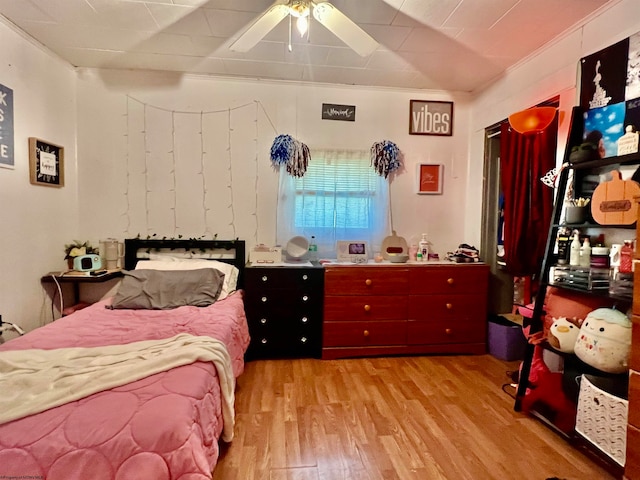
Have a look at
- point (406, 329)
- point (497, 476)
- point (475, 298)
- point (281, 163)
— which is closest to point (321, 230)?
point (281, 163)

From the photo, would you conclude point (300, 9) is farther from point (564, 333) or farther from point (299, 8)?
point (564, 333)

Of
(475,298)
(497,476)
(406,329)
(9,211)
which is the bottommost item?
(497,476)

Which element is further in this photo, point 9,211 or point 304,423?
point 9,211

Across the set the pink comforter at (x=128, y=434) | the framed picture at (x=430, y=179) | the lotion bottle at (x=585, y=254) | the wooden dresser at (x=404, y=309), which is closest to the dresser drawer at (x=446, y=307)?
the wooden dresser at (x=404, y=309)

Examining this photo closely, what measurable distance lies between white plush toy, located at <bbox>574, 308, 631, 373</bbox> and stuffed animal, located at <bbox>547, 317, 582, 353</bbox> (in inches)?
4.3

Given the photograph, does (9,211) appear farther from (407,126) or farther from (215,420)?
(407,126)

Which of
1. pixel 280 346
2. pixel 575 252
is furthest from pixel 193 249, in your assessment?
pixel 575 252

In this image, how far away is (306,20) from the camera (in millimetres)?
1892

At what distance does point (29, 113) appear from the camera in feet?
8.49

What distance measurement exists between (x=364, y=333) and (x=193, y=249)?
172 cm

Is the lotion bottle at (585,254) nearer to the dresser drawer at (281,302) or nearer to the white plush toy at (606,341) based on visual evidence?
the white plush toy at (606,341)

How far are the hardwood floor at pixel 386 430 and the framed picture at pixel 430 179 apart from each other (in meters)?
1.68

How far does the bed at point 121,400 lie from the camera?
111 centimetres

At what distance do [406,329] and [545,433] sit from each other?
4.12ft
